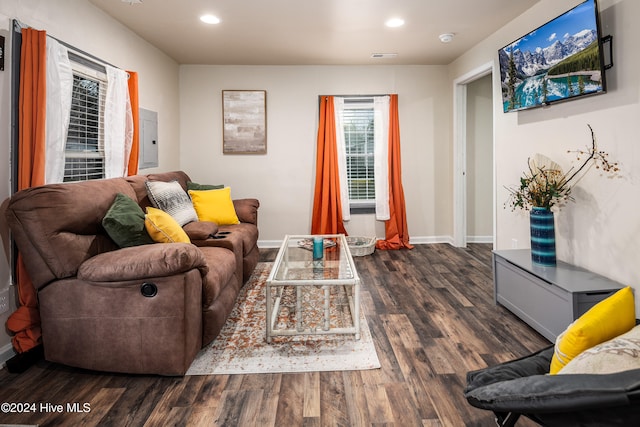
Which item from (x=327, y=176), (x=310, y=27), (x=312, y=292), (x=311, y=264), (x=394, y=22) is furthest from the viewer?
(x=327, y=176)

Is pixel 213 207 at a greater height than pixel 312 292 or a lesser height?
greater

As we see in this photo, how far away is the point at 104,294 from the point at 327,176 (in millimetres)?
3664

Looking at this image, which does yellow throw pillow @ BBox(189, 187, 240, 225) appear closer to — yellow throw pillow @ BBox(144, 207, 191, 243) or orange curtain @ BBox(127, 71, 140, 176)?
orange curtain @ BBox(127, 71, 140, 176)

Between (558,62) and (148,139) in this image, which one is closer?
(558,62)

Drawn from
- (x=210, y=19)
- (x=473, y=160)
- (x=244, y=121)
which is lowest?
(x=473, y=160)

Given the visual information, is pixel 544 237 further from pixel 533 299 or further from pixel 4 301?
pixel 4 301

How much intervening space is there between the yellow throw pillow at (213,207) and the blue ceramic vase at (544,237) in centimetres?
274

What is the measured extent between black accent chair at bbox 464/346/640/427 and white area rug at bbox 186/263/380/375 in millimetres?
1211

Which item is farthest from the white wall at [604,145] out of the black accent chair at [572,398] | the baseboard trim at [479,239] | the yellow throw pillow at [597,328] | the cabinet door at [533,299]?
the baseboard trim at [479,239]

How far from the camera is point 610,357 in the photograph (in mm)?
1083

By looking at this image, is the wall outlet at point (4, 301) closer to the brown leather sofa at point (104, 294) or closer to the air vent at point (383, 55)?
the brown leather sofa at point (104, 294)

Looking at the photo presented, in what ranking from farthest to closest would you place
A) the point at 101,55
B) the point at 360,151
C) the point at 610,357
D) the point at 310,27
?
the point at 360,151 → the point at 310,27 → the point at 101,55 → the point at 610,357

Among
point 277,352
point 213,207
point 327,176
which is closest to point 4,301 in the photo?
point 277,352

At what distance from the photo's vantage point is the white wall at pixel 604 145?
2381mm
